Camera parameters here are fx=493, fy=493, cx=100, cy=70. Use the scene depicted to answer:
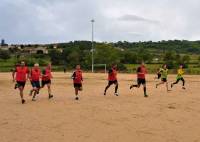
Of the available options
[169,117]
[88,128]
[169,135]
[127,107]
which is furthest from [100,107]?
[169,135]

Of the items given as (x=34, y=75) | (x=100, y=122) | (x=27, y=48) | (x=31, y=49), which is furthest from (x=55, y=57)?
(x=100, y=122)

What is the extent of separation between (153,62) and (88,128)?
284ft

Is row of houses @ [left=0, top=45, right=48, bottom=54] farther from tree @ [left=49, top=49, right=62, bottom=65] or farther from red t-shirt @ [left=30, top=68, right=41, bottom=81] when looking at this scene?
red t-shirt @ [left=30, top=68, right=41, bottom=81]

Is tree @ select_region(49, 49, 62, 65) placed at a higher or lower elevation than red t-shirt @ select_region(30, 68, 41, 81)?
higher

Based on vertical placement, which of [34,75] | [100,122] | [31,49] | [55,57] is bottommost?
[100,122]

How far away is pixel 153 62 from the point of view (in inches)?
3925

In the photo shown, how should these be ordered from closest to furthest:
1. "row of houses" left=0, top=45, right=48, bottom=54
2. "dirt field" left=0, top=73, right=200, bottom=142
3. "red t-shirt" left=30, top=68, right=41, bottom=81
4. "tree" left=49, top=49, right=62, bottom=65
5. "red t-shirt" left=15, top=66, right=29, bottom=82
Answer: "dirt field" left=0, top=73, right=200, bottom=142 → "red t-shirt" left=15, top=66, right=29, bottom=82 → "red t-shirt" left=30, top=68, right=41, bottom=81 → "tree" left=49, top=49, right=62, bottom=65 → "row of houses" left=0, top=45, right=48, bottom=54

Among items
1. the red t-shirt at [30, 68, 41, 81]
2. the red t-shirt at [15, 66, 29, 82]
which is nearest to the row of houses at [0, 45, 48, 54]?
the red t-shirt at [30, 68, 41, 81]

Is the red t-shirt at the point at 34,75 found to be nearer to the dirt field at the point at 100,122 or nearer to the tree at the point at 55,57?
the dirt field at the point at 100,122

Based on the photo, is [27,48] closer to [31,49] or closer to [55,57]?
[31,49]

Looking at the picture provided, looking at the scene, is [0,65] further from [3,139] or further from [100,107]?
[3,139]

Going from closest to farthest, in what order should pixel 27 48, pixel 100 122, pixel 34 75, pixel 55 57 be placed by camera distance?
pixel 100 122 < pixel 34 75 < pixel 55 57 < pixel 27 48

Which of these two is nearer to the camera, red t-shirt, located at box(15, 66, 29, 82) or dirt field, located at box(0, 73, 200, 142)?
dirt field, located at box(0, 73, 200, 142)

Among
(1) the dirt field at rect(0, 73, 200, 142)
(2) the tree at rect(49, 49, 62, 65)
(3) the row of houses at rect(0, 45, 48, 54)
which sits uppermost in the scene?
(3) the row of houses at rect(0, 45, 48, 54)
